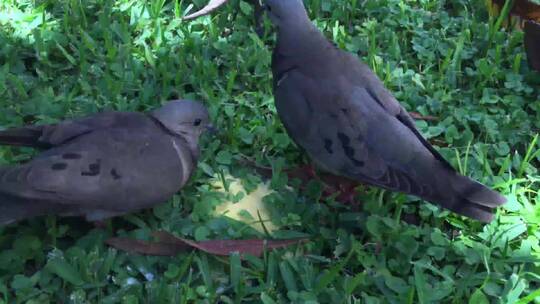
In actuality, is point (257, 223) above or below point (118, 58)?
below

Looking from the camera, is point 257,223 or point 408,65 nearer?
point 257,223

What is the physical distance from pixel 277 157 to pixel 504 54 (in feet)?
4.95

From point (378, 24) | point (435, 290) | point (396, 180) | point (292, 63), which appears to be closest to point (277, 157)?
point (292, 63)

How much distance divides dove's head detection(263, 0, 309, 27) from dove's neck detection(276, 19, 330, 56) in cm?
1

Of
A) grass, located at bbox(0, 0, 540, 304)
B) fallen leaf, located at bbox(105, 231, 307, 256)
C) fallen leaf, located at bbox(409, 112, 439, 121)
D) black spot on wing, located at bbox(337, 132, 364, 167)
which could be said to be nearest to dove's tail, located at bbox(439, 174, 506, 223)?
grass, located at bbox(0, 0, 540, 304)

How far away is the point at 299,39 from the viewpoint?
11.4ft

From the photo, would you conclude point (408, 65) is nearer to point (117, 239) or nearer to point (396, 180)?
point (396, 180)

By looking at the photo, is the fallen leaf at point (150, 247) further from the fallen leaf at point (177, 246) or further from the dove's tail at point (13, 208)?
the dove's tail at point (13, 208)

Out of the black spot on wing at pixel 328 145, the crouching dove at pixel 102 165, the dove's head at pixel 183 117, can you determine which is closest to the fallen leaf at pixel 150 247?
the crouching dove at pixel 102 165

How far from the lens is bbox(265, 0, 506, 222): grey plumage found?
2938mm

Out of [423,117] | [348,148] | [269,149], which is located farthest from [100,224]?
[423,117]

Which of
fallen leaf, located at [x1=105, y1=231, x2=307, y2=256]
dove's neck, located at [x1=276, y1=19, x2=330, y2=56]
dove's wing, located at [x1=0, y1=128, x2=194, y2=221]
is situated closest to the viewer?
dove's wing, located at [x1=0, y1=128, x2=194, y2=221]

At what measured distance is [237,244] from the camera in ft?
9.78

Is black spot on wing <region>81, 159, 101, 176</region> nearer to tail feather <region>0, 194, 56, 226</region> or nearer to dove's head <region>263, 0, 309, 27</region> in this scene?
tail feather <region>0, 194, 56, 226</region>
